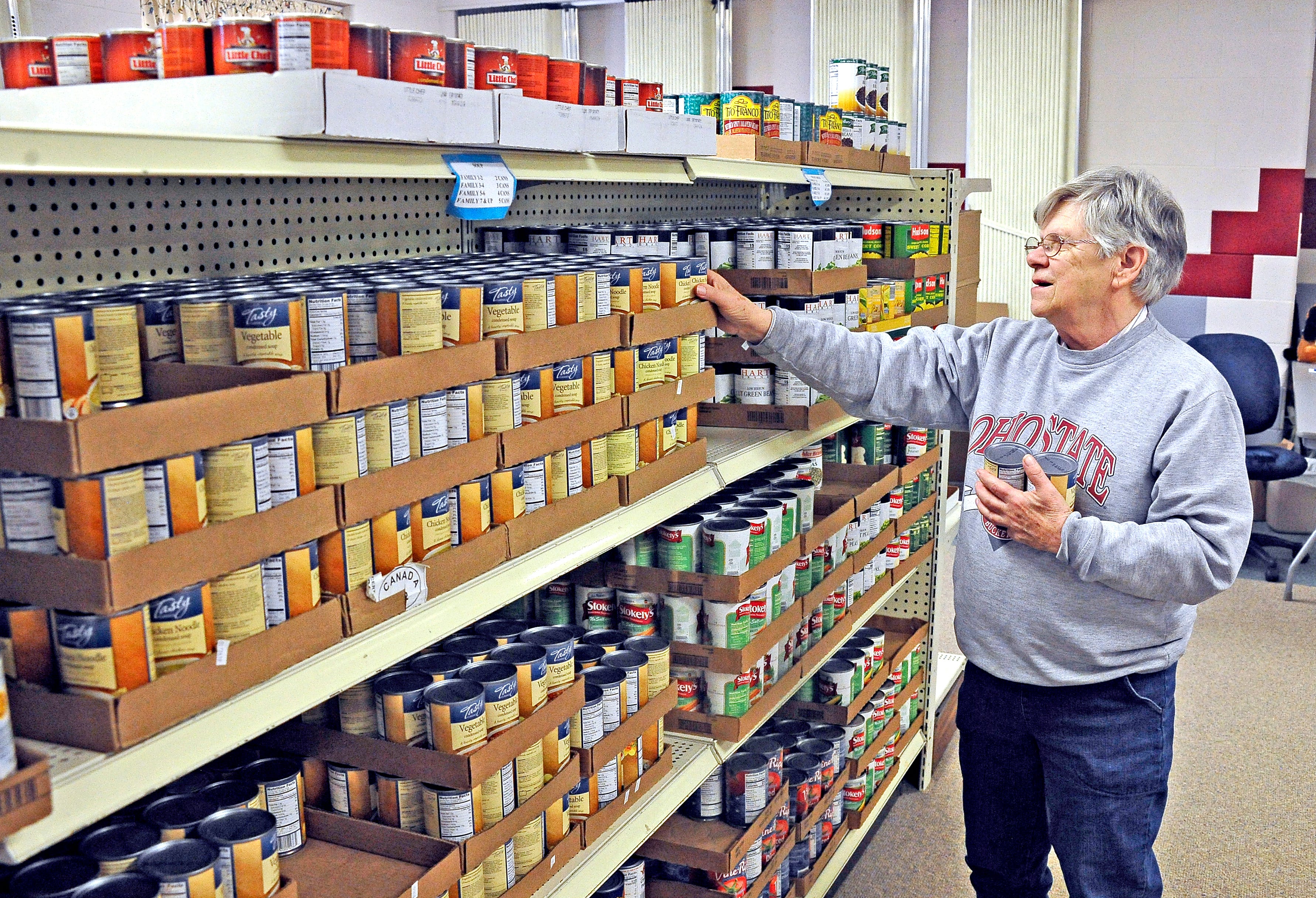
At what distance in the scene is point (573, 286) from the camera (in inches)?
65.5

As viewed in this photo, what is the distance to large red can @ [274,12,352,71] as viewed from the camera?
1.26 m

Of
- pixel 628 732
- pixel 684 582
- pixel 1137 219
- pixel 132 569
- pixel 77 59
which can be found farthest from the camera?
pixel 684 582

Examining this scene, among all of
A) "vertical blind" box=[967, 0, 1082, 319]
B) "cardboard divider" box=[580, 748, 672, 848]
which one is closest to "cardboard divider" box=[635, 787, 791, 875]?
"cardboard divider" box=[580, 748, 672, 848]

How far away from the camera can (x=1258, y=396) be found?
5.51 metres

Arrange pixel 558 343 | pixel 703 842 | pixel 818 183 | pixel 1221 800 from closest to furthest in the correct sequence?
pixel 558 343
pixel 703 842
pixel 818 183
pixel 1221 800

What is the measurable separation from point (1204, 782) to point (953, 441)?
269 centimetres

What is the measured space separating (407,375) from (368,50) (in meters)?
0.41

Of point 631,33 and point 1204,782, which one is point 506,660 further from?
point 631,33

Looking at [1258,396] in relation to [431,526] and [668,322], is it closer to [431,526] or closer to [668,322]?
[668,322]

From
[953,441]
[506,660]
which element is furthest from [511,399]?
[953,441]

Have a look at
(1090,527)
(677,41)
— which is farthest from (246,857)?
(677,41)

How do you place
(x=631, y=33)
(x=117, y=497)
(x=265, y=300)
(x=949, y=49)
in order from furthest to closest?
(x=631, y=33)
(x=949, y=49)
(x=265, y=300)
(x=117, y=497)

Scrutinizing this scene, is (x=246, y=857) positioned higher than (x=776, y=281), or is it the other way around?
(x=776, y=281)

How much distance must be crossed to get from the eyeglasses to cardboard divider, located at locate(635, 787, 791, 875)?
1.31 metres
